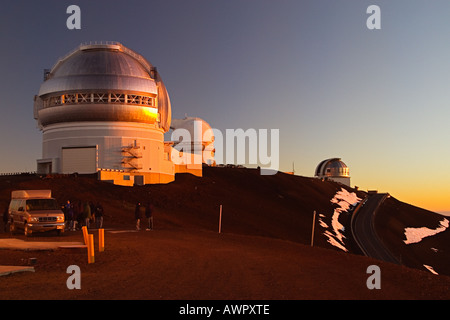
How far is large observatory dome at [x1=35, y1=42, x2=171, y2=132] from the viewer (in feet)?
158

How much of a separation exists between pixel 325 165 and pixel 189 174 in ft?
224

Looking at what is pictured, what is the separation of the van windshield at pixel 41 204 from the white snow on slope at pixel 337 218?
23.3 meters

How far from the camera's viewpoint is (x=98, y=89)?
47.8 metres

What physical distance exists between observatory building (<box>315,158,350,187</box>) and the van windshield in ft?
328

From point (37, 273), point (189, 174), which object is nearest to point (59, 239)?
point (37, 273)

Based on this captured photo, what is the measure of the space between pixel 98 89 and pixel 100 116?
2.56 meters

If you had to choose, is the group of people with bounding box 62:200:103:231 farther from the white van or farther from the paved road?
the paved road

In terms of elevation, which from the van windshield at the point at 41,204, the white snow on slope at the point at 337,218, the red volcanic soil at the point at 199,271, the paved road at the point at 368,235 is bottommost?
the paved road at the point at 368,235

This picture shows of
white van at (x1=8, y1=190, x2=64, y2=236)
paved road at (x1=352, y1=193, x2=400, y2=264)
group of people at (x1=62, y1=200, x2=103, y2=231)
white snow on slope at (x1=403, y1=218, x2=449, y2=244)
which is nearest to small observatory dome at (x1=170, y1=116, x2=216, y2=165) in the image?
paved road at (x1=352, y1=193, x2=400, y2=264)

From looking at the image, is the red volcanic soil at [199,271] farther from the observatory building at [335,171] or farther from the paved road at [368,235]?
the observatory building at [335,171]

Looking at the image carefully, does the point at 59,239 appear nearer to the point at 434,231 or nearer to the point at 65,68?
the point at 65,68

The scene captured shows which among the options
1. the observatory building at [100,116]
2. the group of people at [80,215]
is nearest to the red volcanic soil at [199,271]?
the group of people at [80,215]

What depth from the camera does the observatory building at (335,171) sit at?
120 m

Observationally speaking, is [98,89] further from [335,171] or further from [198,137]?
[335,171]
